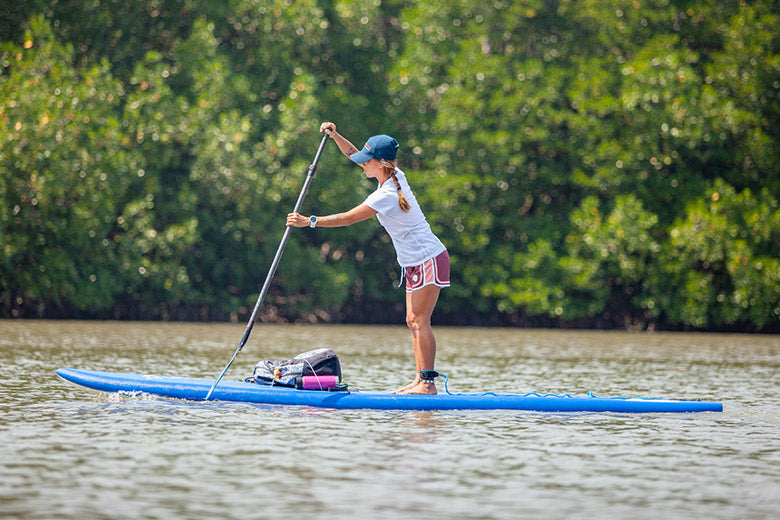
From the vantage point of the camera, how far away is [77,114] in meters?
27.0

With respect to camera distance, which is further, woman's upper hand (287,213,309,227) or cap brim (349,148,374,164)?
cap brim (349,148,374,164)

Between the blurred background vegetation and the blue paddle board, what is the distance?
16733 mm

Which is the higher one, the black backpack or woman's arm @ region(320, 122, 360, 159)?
woman's arm @ region(320, 122, 360, 159)

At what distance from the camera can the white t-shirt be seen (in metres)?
10.2

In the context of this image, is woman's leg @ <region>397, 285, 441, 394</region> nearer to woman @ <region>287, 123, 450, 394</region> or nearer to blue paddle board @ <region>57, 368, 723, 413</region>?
woman @ <region>287, 123, 450, 394</region>

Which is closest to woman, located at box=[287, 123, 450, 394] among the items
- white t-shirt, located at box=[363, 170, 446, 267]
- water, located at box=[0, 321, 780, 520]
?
white t-shirt, located at box=[363, 170, 446, 267]

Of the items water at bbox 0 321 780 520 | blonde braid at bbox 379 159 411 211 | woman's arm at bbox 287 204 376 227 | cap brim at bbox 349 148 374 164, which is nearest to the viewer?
water at bbox 0 321 780 520

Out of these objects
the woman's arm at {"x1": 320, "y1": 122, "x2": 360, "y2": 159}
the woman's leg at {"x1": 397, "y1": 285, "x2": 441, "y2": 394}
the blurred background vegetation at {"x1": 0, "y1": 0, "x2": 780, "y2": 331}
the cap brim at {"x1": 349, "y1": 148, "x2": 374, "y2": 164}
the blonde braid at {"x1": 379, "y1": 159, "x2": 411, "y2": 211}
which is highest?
the blurred background vegetation at {"x1": 0, "y1": 0, "x2": 780, "y2": 331}

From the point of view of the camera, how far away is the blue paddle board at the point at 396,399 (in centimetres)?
996

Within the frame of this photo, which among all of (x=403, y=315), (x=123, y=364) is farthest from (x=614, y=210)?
(x=123, y=364)

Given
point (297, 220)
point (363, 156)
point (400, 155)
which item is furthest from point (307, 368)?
point (400, 155)

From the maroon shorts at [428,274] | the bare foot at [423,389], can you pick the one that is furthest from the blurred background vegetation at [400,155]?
the bare foot at [423,389]

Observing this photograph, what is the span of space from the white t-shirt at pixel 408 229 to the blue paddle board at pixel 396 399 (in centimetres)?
116

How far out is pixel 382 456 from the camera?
7566 mm
